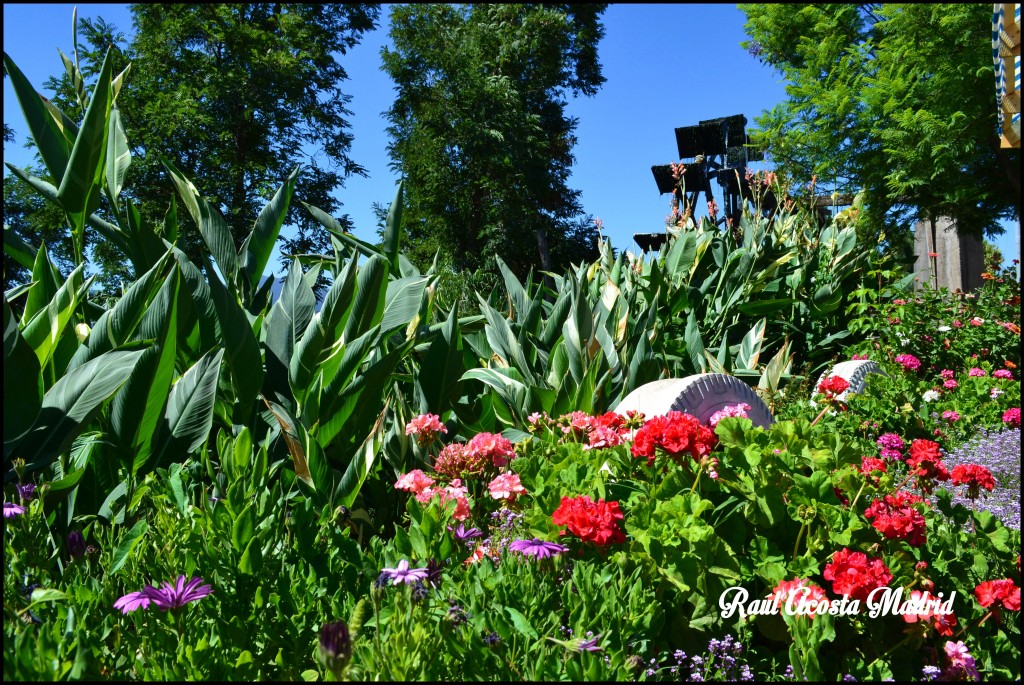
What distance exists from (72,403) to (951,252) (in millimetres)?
13232

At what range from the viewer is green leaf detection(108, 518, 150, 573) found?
5.01ft

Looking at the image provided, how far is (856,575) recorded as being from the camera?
1.53 meters

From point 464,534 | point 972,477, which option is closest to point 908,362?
point 972,477

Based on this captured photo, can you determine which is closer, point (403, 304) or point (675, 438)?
point (675, 438)

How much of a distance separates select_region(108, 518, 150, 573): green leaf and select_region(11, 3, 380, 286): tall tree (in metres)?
17.8

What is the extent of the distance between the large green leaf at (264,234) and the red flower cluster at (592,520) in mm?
1604

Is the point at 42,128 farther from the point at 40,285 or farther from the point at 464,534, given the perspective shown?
the point at 464,534

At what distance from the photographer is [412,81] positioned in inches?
1023

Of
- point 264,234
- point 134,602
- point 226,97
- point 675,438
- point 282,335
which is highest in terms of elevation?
point 226,97

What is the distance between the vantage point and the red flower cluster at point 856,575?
4.99 ft

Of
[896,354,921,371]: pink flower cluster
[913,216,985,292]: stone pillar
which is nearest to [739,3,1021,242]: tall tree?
[913,216,985,292]: stone pillar

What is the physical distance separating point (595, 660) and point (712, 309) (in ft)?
14.0

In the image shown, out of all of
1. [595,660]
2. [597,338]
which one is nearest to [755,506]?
[595,660]

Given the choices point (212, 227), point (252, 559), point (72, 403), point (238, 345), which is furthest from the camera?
point (212, 227)
